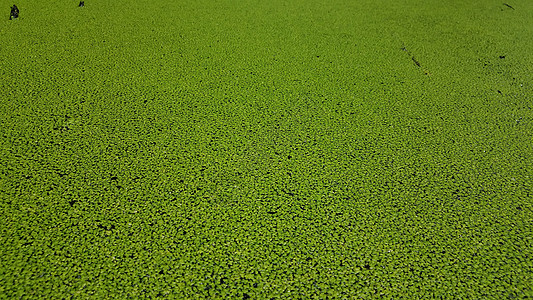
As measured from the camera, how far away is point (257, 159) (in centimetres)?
104

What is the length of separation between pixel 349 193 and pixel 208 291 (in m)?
0.43

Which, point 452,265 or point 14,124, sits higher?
point 14,124

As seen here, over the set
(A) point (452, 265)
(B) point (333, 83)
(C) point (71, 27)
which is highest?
(C) point (71, 27)

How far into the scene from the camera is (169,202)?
35.8 inches

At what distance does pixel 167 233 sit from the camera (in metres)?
0.84

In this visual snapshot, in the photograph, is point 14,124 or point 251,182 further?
point 14,124

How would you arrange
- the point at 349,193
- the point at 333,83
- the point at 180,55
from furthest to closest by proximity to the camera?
1. the point at 180,55
2. the point at 333,83
3. the point at 349,193

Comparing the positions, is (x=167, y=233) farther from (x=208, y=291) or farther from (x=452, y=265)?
(x=452, y=265)

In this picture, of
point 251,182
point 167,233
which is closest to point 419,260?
point 251,182

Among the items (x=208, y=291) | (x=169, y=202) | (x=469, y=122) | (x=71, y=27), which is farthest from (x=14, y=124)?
(x=469, y=122)

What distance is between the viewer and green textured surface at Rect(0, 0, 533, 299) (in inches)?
30.9

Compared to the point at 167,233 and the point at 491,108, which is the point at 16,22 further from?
the point at 491,108

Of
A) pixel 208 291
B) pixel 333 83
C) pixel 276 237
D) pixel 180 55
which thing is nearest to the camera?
pixel 208 291

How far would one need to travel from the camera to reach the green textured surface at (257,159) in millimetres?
786
